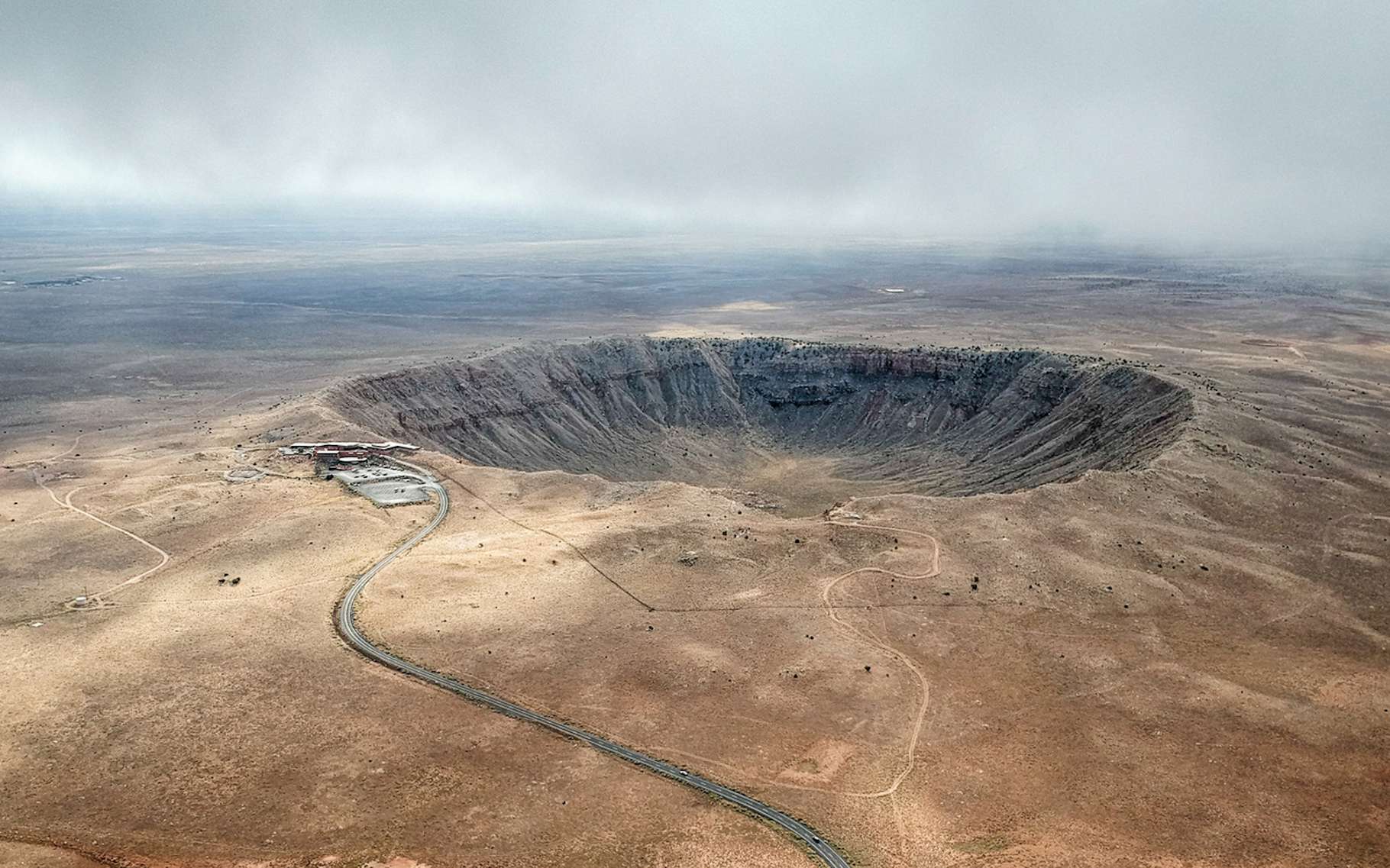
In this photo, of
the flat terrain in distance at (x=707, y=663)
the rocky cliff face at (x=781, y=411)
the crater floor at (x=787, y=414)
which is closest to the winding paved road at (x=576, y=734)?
the flat terrain in distance at (x=707, y=663)

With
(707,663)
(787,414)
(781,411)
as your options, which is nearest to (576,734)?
(707,663)

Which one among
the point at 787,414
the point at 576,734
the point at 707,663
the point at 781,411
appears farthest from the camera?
the point at 781,411

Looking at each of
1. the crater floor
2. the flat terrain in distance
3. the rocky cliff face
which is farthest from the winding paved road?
the crater floor

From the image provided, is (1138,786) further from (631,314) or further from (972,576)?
(631,314)

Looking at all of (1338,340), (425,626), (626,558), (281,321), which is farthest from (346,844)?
(281,321)

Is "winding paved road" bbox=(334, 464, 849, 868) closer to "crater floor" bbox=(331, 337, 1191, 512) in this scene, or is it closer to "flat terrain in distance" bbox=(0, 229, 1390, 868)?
"flat terrain in distance" bbox=(0, 229, 1390, 868)

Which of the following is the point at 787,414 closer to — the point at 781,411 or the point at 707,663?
the point at 781,411

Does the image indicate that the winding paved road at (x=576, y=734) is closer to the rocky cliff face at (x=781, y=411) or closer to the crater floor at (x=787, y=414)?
the rocky cliff face at (x=781, y=411)
